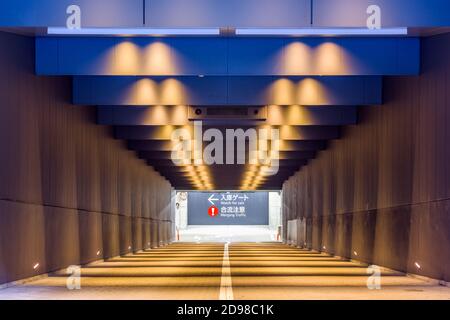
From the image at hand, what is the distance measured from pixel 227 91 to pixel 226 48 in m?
4.63

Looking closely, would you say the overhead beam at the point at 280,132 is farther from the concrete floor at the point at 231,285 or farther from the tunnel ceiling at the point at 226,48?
the concrete floor at the point at 231,285

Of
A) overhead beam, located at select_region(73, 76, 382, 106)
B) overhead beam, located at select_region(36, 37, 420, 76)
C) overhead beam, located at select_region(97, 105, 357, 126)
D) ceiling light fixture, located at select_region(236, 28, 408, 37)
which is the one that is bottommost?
overhead beam, located at select_region(97, 105, 357, 126)

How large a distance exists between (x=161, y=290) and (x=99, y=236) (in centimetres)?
1554

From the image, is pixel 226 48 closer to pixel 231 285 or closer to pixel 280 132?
pixel 231 285

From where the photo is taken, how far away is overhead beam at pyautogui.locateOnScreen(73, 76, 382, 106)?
83.4 ft

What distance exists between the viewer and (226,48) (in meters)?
21.5

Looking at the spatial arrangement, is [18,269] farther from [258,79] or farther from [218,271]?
[258,79]

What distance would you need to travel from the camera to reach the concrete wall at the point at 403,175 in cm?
2019

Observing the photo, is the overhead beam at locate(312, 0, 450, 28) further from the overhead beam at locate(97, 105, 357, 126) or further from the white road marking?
the overhead beam at locate(97, 105, 357, 126)

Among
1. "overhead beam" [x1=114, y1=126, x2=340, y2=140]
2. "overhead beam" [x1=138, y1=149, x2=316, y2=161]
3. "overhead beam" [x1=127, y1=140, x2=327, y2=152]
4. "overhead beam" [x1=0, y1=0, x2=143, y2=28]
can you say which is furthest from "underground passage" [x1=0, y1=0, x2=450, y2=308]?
"overhead beam" [x1=138, y1=149, x2=316, y2=161]

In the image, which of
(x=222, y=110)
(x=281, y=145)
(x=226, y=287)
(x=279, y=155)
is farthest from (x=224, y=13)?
(x=279, y=155)

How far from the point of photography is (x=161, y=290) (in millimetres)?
17734

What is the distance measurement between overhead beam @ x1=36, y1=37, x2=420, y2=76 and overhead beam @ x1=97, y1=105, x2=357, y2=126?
8091mm
